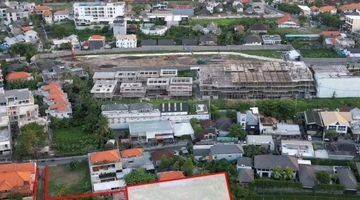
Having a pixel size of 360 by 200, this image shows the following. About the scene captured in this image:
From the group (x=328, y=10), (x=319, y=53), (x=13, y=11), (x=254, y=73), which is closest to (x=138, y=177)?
(x=254, y=73)

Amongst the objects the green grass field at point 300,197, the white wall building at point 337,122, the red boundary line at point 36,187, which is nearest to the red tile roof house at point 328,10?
the white wall building at point 337,122

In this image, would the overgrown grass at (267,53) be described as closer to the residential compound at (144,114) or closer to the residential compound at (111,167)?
the residential compound at (144,114)

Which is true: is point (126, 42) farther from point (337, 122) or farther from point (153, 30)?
point (337, 122)

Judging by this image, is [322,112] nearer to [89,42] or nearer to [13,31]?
[89,42]

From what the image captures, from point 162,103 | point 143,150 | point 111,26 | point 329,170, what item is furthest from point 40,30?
point 329,170

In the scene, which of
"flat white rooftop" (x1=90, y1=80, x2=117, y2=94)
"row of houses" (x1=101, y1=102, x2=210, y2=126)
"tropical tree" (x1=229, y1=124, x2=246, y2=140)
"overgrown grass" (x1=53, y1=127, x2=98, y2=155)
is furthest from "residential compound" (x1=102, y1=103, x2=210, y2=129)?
"flat white rooftop" (x1=90, y1=80, x2=117, y2=94)
